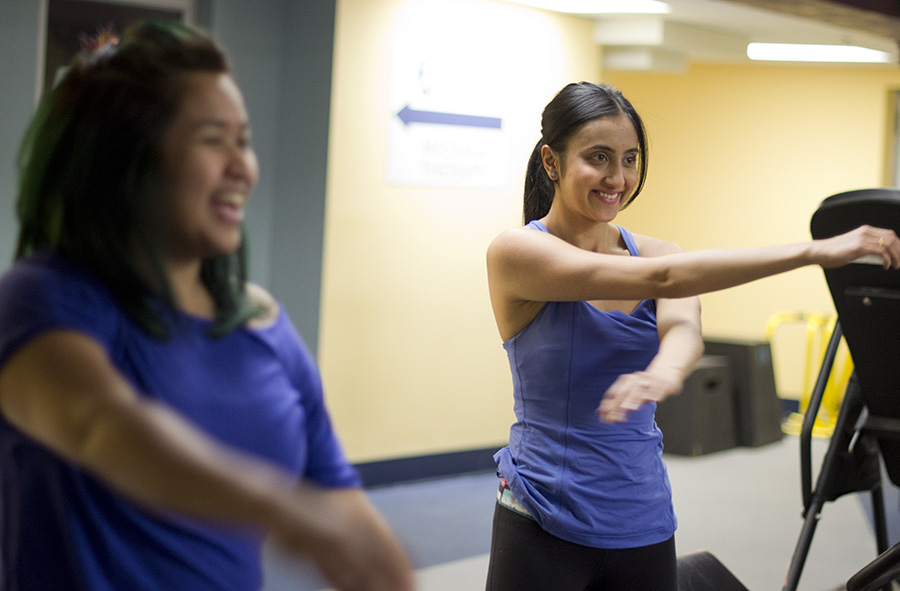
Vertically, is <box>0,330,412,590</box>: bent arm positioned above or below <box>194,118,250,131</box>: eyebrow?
below

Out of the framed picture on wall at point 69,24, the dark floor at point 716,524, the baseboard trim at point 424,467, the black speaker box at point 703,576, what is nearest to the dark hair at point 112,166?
the black speaker box at point 703,576

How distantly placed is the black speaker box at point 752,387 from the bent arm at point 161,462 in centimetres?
639

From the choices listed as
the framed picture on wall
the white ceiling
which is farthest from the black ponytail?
the white ceiling

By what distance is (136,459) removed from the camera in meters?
0.88

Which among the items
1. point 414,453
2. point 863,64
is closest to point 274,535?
point 414,453

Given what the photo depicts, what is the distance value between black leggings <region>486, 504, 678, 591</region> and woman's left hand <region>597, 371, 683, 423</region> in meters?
0.35

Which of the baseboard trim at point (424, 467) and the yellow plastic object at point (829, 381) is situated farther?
the yellow plastic object at point (829, 381)

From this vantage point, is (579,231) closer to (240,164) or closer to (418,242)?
(240,164)

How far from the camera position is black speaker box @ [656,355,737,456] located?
6.47 m

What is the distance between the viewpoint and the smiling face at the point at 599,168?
1.92 m

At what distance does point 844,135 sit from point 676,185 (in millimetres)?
1433

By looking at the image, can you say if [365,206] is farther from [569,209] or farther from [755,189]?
[755,189]

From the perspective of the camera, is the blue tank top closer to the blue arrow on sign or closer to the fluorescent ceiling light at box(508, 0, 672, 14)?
the blue arrow on sign

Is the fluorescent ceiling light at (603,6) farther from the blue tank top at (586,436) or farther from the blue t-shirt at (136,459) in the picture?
the blue t-shirt at (136,459)
